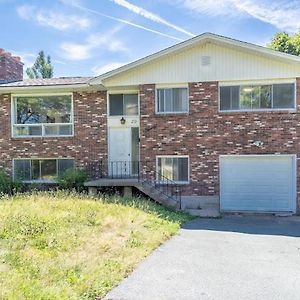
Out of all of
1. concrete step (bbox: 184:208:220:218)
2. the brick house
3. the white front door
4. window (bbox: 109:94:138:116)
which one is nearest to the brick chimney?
the brick house

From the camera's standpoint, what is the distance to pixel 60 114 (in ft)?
60.3

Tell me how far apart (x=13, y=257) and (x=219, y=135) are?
11.1 m

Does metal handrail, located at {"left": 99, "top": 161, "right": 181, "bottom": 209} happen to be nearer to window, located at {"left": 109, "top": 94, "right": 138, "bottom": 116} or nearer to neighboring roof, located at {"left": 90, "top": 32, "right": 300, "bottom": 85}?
window, located at {"left": 109, "top": 94, "right": 138, "bottom": 116}

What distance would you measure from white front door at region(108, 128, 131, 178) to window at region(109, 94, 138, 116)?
75 cm

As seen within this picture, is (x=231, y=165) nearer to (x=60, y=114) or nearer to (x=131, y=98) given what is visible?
(x=131, y=98)

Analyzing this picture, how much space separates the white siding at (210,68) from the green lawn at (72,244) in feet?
19.8

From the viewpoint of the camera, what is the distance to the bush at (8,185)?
1767 centimetres

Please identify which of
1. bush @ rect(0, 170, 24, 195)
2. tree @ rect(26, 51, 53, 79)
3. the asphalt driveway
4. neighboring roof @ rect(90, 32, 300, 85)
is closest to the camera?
the asphalt driveway

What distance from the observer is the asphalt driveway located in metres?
6.16

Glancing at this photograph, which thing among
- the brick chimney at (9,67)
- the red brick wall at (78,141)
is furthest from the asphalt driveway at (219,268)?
the brick chimney at (9,67)

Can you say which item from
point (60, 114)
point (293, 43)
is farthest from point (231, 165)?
point (293, 43)

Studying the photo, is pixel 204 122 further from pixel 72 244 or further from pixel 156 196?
pixel 72 244

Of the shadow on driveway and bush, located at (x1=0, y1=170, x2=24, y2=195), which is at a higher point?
bush, located at (x1=0, y1=170, x2=24, y2=195)

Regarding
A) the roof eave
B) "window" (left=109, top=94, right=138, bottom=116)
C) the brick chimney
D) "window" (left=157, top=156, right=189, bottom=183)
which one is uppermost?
the brick chimney
